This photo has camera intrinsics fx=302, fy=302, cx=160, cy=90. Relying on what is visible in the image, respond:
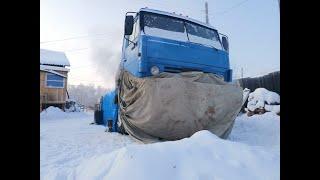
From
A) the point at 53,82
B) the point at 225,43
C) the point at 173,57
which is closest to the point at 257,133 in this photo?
the point at 225,43

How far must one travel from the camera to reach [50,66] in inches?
1102

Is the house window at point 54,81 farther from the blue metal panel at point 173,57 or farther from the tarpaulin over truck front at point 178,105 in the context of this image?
the tarpaulin over truck front at point 178,105

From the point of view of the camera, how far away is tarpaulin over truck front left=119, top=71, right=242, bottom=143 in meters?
5.58

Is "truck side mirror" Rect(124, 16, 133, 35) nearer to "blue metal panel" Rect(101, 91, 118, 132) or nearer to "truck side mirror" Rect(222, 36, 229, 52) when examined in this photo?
"blue metal panel" Rect(101, 91, 118, 132)

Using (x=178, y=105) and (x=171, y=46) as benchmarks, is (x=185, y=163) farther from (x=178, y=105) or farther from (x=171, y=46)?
(x=171, y=46)

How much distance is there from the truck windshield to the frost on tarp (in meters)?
3.24

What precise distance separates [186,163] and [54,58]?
28.6 meters

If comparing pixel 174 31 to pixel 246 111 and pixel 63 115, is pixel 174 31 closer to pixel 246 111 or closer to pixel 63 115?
pixel 246 111

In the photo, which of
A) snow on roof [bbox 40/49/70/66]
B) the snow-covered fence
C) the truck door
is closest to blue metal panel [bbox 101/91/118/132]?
the truck door

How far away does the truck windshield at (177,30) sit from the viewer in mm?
6254
